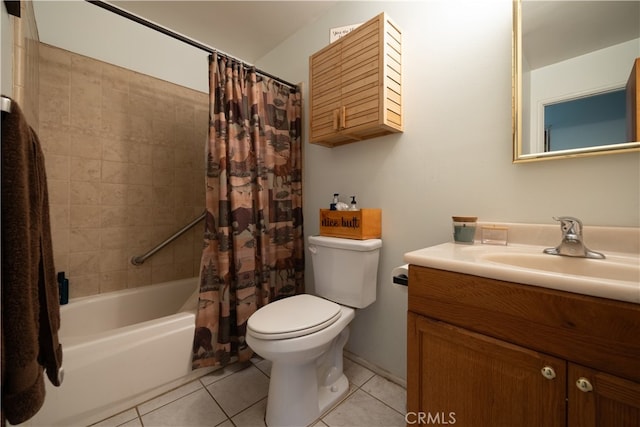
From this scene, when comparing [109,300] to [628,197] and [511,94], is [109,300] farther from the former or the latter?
[628,197]

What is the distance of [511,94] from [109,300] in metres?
2.48

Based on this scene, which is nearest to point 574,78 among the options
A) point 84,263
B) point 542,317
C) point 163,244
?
point 542,317

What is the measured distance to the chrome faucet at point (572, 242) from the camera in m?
0.80

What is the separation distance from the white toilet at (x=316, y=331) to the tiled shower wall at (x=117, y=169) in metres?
1.21

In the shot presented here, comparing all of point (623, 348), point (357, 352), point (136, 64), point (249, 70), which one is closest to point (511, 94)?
point (623, 348)

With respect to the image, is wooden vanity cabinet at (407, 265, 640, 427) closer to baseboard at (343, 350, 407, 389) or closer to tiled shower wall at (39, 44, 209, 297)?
baseboard at (343, 350, 407, 389)

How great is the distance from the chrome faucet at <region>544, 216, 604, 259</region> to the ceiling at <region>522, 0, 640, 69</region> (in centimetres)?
62

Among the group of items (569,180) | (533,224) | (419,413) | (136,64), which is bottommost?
(419,413)

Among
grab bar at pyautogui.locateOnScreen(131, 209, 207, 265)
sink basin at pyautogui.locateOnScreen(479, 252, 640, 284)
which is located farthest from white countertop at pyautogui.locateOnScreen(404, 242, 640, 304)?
grab bar at pyautogui.locateOnScreen(131, 209, 207, 265)

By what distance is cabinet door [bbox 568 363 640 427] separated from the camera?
50 cm

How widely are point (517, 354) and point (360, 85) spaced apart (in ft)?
4.05

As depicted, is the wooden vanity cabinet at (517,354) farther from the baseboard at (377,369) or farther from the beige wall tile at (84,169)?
the beige wall tile at (84,169)

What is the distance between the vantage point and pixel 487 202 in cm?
109

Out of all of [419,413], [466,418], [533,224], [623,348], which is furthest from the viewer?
[533,224]
